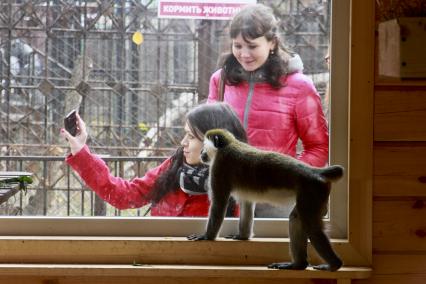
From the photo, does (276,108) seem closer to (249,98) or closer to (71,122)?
(249,98)

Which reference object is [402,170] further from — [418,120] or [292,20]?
[292,20]

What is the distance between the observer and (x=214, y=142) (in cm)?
191

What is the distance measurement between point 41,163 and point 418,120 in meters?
1.03

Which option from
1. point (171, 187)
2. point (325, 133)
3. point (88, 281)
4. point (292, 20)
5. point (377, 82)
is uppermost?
point (292, 20)

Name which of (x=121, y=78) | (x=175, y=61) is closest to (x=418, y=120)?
(x=175, y=61)

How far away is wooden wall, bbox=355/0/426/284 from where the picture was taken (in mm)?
1948

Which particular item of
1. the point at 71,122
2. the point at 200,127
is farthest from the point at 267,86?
the point at 71,122

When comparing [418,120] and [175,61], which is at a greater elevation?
[175,61]

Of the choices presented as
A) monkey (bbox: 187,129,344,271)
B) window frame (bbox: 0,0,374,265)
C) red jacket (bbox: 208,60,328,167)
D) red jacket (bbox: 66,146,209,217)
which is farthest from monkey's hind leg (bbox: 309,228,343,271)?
red jacket (bbox: 66,146,209,217)

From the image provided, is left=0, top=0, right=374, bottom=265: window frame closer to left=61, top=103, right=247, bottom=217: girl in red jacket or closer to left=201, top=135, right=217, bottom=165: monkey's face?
left=61, top=103, right=247, bottom=217: girl in red jacket

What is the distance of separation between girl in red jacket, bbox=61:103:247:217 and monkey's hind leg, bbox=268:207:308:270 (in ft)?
0.88

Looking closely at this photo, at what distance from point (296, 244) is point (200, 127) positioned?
41 centimetres

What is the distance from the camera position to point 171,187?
2.03 meters

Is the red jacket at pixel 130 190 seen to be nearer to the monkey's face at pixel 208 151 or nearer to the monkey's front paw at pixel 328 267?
the monkey's face at pixel 208 151
